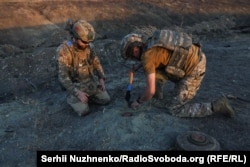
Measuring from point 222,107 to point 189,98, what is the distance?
52 cm

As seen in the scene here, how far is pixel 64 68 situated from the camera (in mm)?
6414

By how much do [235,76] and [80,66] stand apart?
3.38m

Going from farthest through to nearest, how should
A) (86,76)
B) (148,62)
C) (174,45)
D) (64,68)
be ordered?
(86,76) < (64,68) < (174,45) < (148,62)

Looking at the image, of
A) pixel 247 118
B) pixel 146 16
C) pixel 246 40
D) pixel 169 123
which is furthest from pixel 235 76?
pixel 146 16

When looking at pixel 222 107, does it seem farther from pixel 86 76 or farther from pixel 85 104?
pixel 86 76

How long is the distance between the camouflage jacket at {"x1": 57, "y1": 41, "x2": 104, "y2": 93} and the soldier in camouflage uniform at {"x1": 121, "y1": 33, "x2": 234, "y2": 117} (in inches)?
41.6

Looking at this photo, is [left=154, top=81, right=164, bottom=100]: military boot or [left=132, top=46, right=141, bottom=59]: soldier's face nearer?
[left=132, top=46, right=141, bottom=59]: soldier's face

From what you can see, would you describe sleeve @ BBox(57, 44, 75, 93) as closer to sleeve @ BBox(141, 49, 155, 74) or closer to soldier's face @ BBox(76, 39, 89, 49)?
soldier's face @ BBox(76, 39, 89, 49)

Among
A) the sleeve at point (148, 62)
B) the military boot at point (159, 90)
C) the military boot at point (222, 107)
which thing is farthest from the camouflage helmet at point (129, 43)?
the military boot at point (222, 107)

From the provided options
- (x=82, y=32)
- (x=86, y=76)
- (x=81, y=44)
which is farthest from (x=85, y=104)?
(x=82, y=32)

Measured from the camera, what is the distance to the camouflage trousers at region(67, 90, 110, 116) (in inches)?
254

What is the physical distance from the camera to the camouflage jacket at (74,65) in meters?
6.38

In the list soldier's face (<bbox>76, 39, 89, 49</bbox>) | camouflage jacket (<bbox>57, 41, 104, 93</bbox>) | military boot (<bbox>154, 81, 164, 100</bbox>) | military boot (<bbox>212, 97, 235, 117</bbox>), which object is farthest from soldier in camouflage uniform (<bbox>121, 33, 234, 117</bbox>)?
camouflage jacket (<bbox>57, 41, 104, 93</bbox>)

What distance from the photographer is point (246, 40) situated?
12219 millimetres
